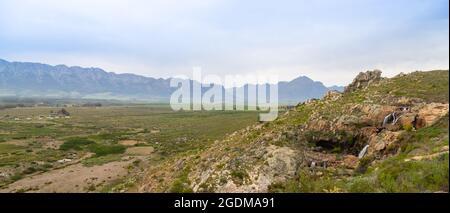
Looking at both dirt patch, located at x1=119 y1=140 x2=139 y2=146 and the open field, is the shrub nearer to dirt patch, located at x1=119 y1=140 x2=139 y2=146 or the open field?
the open field

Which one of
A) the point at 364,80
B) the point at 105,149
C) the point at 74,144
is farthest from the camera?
the point at 74,144

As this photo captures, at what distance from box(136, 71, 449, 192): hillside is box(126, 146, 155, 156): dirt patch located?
2960 centimetres

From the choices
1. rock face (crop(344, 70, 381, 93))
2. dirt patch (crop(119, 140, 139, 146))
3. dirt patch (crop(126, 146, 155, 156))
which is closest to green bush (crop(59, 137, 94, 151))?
dirt patch (crop(119, 140, 139, 146))

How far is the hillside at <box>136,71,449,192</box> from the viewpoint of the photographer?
12.3m

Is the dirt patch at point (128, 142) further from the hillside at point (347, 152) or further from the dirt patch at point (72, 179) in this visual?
the hillside at point (347, 152)

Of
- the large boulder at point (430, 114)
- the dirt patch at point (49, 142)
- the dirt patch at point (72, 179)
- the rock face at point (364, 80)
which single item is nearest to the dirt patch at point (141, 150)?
the dirt patch at point (72, 179)

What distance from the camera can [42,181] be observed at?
38.2 meters

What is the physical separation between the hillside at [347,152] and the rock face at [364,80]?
420cm

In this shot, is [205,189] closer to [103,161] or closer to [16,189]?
[16,189]

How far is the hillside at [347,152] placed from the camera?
12297 mm

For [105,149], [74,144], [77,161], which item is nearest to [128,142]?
[74,144]

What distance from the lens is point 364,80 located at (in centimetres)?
3494

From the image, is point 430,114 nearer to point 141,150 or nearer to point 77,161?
point 77,161

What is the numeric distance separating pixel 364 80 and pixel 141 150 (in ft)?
124
